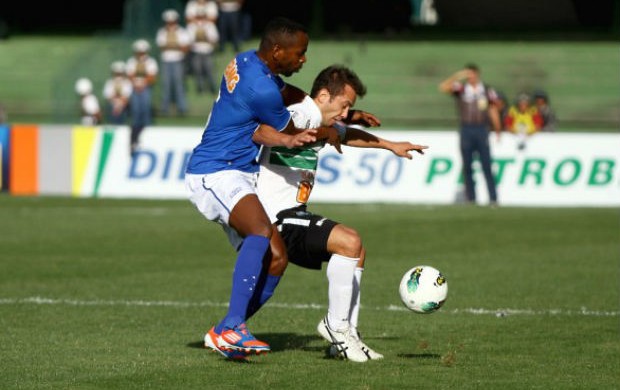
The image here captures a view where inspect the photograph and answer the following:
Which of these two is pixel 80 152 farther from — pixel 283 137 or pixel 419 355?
pixel 283 137

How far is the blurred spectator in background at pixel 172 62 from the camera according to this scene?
105 ft

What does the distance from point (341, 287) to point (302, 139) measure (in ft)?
3.67

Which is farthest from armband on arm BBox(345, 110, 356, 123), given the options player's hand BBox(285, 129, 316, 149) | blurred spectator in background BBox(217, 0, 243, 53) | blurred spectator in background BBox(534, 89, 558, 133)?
blurred spectator in background BBox(217, 0, 243, 53)

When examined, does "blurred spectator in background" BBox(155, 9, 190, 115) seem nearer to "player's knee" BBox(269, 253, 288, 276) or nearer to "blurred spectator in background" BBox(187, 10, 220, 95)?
"blurred spectator in background" BBox(187, 10, 220, 95)

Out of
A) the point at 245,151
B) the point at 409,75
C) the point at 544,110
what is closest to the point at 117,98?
the point at 409,75

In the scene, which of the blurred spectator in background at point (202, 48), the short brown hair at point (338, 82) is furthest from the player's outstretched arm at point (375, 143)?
the blurred spectator in background at point (202, 48)

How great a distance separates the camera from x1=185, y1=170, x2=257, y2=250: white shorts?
8.38m

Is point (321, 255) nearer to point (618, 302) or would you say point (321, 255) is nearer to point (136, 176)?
point (618, 302)

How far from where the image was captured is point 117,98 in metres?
29.8

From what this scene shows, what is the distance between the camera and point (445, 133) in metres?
24.0

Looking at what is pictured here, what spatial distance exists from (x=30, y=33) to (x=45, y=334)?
33525 mm

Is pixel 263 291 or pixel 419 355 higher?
pixel 263 291

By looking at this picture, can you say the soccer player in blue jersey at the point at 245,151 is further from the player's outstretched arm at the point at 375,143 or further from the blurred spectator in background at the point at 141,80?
the blurred spectator in background at the point at 141,80

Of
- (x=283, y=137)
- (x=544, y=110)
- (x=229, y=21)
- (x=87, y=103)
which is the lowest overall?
(x=87, y=103)
